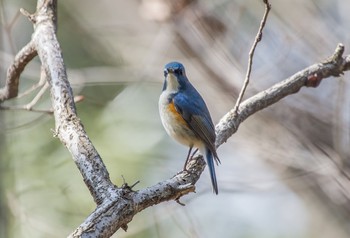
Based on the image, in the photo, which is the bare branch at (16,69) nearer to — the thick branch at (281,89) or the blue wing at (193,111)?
the blue wing at (193,111)

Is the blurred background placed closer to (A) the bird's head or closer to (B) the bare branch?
(B) the bare branch

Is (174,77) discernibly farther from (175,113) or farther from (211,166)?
(211,166)

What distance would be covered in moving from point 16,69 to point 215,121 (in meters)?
2.45

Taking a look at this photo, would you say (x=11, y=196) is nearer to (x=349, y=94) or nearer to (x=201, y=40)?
(x=201, y=40)

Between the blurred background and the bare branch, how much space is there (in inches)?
22.1

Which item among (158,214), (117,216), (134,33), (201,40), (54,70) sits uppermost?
(134,33)

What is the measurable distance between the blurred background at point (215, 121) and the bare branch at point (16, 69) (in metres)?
0.56

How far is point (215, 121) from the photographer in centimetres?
572

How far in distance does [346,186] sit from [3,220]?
249 centimetres

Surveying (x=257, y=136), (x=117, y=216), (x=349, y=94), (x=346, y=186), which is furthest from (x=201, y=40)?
(x=117, y=216)

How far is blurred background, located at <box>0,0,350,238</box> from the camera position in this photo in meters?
4.95

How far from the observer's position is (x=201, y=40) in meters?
5.50

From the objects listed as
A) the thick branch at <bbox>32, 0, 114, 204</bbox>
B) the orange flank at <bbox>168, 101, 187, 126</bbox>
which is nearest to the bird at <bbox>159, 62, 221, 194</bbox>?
the orange flank at <bbox>168, 101, 187, 126</bbox>

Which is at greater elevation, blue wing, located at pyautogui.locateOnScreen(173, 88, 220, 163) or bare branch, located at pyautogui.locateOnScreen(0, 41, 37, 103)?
bare branch, located at pyautogui.locateOnScreen(0, 41, 37, 103)
